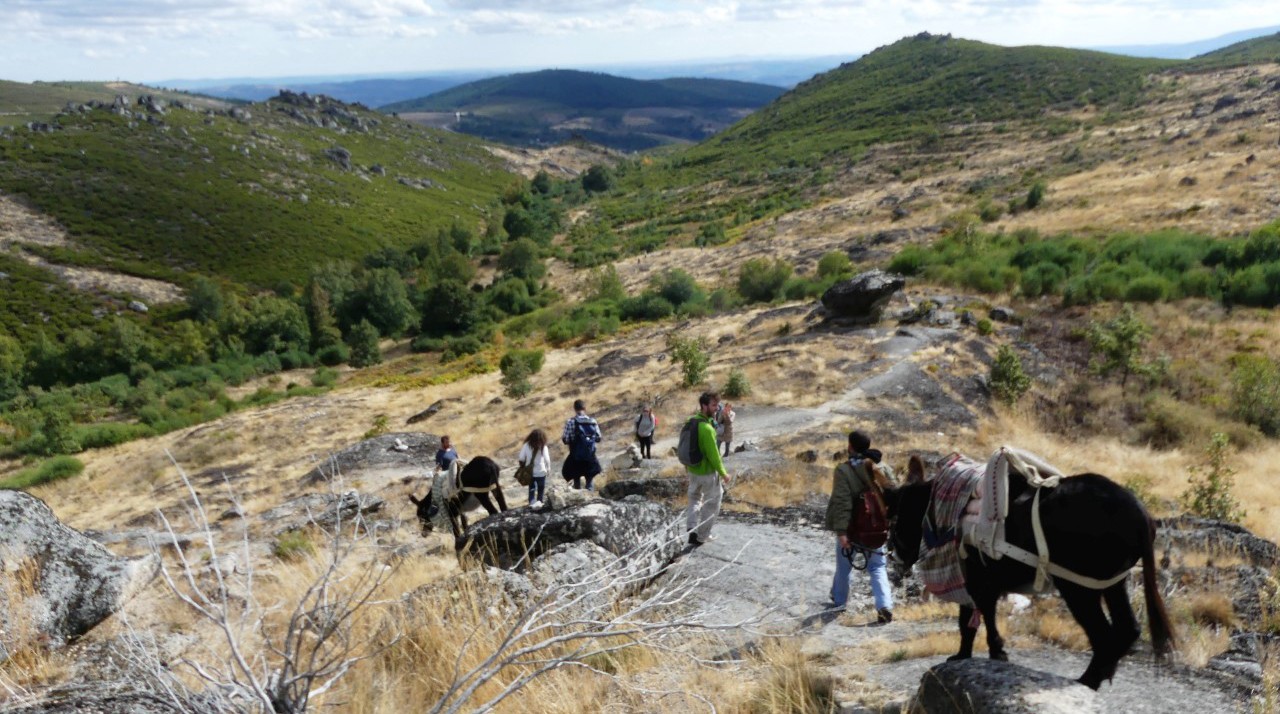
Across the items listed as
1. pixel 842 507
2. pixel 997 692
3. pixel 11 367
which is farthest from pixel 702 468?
pixel 11 367

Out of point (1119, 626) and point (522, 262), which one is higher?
point (1119, 626)

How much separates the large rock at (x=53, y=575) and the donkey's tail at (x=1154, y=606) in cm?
778

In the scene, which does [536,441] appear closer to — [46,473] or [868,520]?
[868,520]

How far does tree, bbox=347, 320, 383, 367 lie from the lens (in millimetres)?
54312

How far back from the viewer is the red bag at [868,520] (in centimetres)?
604

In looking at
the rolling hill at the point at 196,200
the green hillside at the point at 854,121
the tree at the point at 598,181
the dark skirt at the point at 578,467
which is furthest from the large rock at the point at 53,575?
the tree at the point at 598,181

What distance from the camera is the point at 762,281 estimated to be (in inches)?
1613

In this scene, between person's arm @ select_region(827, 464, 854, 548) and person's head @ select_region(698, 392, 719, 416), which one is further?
person's head @ select_region(698, 392, 719, 416)

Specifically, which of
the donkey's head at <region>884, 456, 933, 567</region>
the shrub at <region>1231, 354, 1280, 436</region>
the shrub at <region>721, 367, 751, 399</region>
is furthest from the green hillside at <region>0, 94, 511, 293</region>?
the donkey's head at <region>884, 456, 933, 567</region>

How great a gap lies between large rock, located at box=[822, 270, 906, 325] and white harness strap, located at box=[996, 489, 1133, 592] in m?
21.2

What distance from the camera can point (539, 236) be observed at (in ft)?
286

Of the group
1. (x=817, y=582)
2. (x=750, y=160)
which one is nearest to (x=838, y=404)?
(x=817, y=582)

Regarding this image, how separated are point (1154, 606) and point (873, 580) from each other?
2345 millimetres

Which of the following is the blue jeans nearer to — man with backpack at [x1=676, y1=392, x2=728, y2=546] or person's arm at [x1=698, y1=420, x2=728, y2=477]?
man with backpack at [x1=676, y1=392, x2=728, y2=546]
